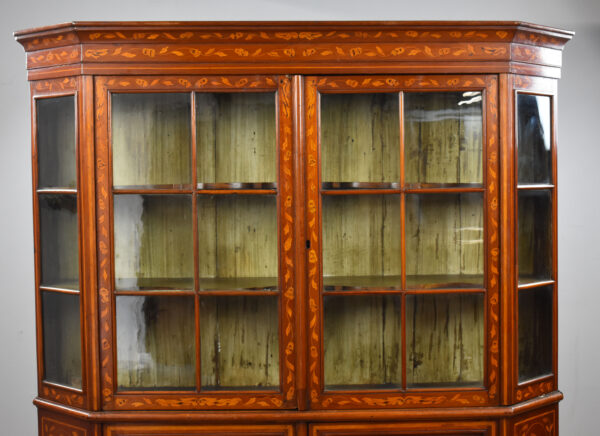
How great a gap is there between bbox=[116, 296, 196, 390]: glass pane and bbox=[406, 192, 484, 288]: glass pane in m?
0.87

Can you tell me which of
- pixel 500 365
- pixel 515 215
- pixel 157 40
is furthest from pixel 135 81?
pixel 500 365

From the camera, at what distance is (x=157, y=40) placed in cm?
232

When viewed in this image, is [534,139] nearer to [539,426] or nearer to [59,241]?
[539,426]

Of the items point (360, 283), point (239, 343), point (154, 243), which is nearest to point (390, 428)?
point (360, 283)

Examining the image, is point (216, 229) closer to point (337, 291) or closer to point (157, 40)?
point (337, 291)

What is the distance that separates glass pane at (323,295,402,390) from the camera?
246cm

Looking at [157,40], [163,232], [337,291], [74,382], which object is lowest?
[74,382]

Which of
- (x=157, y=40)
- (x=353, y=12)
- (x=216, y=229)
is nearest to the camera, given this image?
(x=157, y=40)

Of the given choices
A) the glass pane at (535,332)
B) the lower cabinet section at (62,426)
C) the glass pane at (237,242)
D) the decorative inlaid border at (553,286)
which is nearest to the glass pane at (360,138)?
the glass pane at (237,242)

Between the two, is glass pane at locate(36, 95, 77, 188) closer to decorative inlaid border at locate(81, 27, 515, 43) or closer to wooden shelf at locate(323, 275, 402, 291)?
decorative inlaid border at locate(81, 27, 515, 43)

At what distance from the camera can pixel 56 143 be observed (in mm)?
2473

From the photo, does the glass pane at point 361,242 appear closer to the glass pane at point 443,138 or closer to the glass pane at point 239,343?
the glass pane at point 443,138

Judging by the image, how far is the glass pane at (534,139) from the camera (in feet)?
8.01

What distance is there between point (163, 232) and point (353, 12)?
1.39 m
